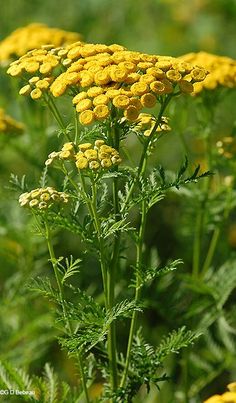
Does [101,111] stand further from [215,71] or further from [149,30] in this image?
[149,30]

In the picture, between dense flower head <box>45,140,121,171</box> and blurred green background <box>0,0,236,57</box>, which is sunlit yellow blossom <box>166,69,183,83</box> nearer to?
dense flower head <box>45,140,121,171</box>

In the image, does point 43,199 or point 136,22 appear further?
point 136,22

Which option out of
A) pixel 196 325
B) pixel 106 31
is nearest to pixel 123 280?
pixel 196 325

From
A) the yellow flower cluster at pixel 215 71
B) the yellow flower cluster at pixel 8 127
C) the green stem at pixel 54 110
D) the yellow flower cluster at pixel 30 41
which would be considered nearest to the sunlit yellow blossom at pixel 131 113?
the green stem at pixel 54 110

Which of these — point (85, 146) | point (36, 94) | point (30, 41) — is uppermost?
point (30, 41)

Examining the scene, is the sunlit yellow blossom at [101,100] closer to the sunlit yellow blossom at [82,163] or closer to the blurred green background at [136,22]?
the sunlit yellow blossom at [82,163]

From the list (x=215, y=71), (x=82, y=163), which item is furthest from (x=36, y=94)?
(x=215, y=71)
